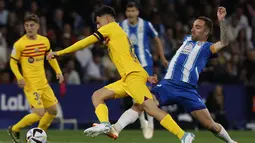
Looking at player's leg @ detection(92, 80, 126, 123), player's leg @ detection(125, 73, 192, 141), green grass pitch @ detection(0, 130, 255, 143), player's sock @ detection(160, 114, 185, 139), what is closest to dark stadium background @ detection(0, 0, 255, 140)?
green grass pitch @ detection(0, 130, 255, 143)

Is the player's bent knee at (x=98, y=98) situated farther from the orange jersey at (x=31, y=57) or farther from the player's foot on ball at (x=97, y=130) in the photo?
the orange jersey at (x=31, y=57)

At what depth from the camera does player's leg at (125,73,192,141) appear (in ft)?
38.1

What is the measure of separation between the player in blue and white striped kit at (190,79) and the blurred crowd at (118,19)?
797 cm

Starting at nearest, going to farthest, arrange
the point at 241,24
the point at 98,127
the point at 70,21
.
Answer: the point at 98,127 < the point at 70,21 < the point at 241,24

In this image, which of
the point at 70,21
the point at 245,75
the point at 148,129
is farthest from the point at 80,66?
the point at 148,129

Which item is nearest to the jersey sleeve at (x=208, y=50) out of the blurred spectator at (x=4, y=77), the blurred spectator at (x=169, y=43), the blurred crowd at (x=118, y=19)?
the blurred crowd at (x=118, y=19)

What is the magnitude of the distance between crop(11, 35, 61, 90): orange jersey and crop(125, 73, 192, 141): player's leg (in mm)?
2750

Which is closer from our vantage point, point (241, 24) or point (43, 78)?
point (43, 78)

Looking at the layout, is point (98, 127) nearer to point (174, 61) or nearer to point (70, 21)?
point (174, 61)

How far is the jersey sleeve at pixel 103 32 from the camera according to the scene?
11867 millimetres

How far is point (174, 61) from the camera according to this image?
12.2 metres

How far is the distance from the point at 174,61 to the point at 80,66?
28.7 feet

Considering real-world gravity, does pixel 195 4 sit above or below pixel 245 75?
above

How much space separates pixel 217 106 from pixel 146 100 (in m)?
8.41
